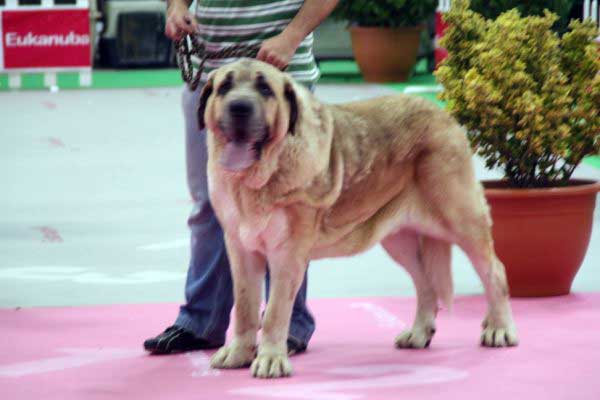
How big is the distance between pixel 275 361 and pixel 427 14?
37.0 feet

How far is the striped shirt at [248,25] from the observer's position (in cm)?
417

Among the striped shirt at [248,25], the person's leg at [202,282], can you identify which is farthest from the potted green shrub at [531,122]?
the person's leg at [202,282]

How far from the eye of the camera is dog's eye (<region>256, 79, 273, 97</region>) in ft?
12.2

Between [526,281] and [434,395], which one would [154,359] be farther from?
[526,281]

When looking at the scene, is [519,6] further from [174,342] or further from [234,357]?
[234,357]

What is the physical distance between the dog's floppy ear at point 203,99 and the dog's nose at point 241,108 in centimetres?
21

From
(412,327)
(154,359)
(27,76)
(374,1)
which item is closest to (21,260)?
(154,359)

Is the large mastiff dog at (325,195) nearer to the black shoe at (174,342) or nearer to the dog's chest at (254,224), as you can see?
the dog's chest at (254,224)

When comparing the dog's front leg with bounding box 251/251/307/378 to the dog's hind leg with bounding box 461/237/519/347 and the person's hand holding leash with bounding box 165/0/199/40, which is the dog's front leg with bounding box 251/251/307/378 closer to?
the dog's hind leg with bounding box 461/237/519/347

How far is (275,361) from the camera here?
12.9 ft

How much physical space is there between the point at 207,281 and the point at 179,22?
91 cm

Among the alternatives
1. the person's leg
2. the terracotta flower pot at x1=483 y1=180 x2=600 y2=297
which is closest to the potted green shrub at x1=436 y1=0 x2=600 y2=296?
the terracotta flower pot at x1=483 y1=180 x2=600 y2=297

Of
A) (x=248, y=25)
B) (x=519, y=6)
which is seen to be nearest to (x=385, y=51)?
(x=519, y=6)

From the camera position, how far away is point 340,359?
4.25 m
